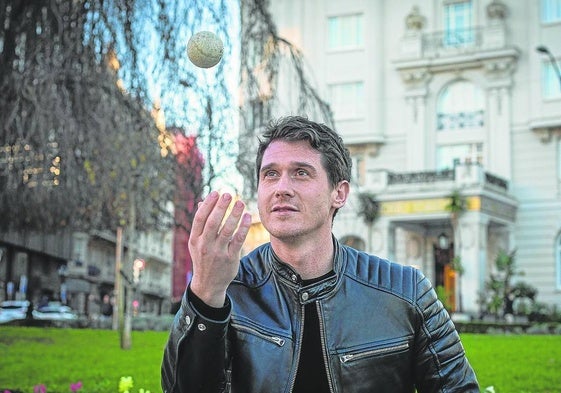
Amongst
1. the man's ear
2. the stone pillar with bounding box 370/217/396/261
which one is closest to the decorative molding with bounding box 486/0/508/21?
the stone pillar with bounding box 370/217/396/261

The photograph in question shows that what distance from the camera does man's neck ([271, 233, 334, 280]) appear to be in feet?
11.1

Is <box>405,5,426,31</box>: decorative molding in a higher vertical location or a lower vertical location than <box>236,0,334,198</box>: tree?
higher

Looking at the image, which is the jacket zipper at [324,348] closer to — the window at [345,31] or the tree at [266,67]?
the tree at [266,67]

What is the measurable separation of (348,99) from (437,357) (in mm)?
39424

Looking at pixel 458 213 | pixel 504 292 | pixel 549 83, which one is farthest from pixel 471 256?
pixel 549 83

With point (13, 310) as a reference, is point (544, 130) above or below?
above

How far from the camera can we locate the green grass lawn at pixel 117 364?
30.9 feet

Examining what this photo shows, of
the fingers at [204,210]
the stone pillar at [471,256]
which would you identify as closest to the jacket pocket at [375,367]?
the fingers at [204,210]

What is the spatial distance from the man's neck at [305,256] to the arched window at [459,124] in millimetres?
36984

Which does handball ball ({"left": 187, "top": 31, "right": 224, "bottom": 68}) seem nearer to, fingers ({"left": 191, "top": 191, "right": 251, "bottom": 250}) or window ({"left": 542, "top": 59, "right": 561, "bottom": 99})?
fingers ({"left": 191, "top": 191, "right": 251, "bottom": 250})

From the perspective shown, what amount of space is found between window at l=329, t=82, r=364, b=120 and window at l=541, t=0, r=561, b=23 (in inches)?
358

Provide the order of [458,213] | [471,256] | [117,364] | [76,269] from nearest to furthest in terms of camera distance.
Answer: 1. [117,364]
2. [471,256]
3. [458,213]
4. [76,269]

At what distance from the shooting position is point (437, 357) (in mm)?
3400

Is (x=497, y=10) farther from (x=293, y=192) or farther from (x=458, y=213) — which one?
(x=293, y=192)
